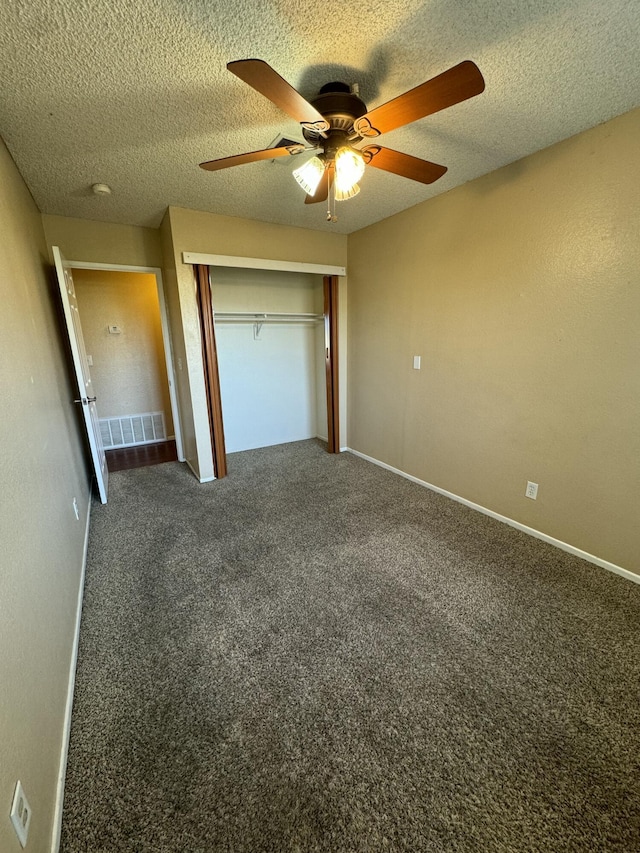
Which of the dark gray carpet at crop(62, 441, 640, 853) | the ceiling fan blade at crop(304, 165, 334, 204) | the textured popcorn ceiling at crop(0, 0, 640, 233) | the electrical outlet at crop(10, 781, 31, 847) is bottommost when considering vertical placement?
the dark gray carpet at crop(62, 441, 640, 853)

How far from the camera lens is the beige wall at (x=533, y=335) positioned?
1.91 meters

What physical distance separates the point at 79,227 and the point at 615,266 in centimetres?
417

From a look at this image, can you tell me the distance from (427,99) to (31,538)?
212 centimetres

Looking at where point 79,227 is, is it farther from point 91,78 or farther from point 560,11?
point 560,11

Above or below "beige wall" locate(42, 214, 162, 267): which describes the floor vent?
below

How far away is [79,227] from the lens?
312 centimetres

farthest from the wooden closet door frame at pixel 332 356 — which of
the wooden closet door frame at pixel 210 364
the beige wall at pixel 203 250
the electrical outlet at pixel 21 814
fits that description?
the electrical outlet at pixel 21 814

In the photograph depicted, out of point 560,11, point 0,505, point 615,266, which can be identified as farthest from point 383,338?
point 0,505

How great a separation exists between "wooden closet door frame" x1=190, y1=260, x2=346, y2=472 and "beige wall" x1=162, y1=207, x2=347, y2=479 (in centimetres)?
6

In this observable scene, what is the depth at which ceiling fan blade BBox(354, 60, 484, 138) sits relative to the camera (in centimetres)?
105

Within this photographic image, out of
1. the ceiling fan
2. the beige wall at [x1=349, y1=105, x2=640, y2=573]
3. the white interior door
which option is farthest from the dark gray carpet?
the ceiling fan

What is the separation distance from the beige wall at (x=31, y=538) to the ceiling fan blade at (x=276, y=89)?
132 cm

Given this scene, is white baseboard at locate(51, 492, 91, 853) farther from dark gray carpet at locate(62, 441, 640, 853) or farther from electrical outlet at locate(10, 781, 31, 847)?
electrical outlet at locate(10, 781, 31, 847)

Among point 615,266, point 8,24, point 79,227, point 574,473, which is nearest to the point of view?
point 8,24
